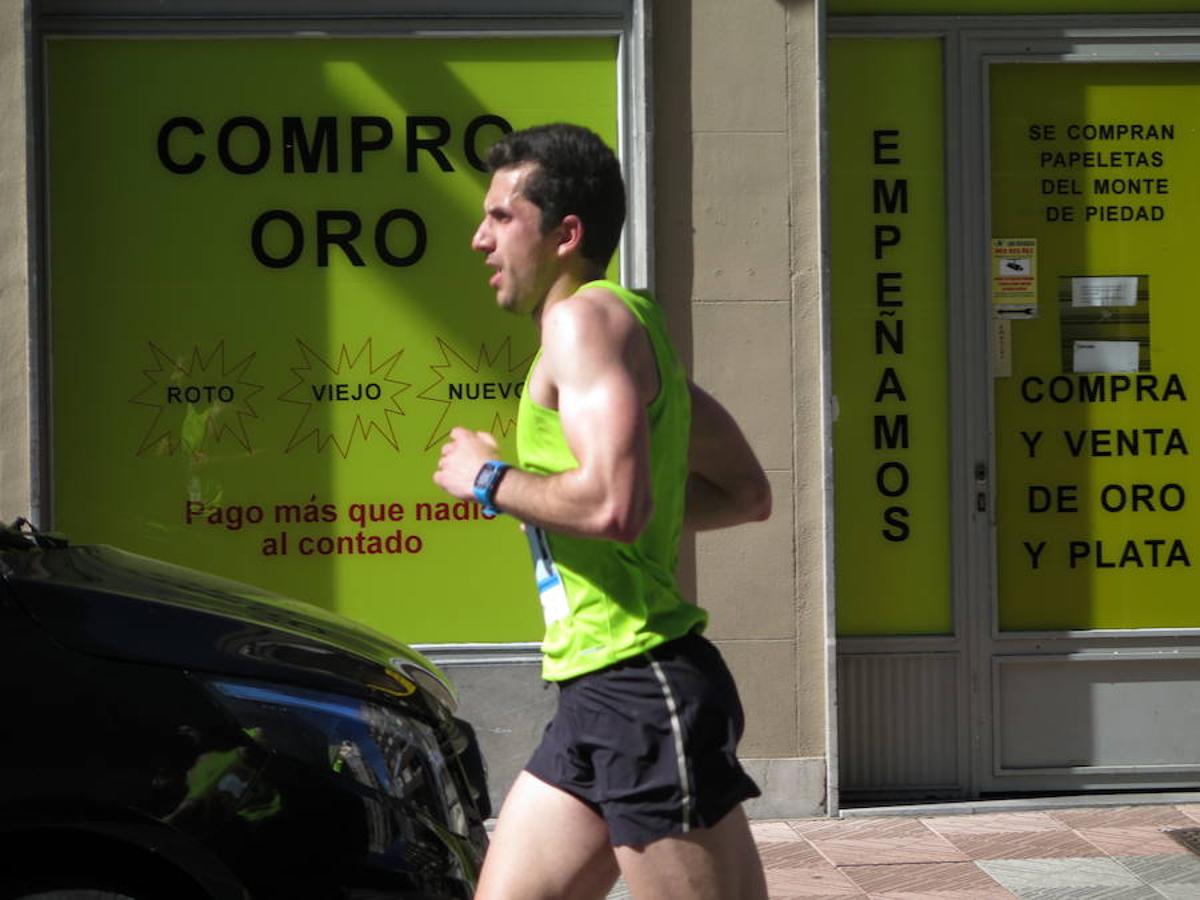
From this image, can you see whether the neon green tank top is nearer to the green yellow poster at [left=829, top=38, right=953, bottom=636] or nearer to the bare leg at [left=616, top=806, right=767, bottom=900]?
the bare leg at [left=616, top=806, right=767, bottom=900]

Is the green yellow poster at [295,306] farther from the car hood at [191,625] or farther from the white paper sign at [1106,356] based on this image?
the car hood at [191,625]

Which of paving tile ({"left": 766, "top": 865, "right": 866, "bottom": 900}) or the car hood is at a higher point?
the car hood

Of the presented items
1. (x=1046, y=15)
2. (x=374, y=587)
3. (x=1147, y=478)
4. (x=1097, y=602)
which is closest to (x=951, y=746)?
(x=1097, y=602)

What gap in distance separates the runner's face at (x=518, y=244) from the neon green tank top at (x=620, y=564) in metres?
0.11

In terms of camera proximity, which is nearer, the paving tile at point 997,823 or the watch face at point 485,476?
the watch face at point 485,476

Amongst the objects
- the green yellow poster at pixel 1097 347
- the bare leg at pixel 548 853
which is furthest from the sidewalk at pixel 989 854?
the bare leg at pixel 548 853

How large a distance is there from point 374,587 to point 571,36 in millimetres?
2175

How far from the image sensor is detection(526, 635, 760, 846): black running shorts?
301 cm

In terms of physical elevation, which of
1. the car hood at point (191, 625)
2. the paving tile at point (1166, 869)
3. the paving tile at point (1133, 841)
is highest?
the car hood at point (191, 625)

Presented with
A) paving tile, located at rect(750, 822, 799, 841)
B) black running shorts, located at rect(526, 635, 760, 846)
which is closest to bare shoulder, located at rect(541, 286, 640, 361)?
black running shorts, located at rect(526, 635, 760, 846)

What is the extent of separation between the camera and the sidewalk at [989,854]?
19.3ft

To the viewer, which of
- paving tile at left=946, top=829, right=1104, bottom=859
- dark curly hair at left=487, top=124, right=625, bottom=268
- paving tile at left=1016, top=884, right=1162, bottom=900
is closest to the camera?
dark curly hair at left=487, top=124, right=625, bottom=268

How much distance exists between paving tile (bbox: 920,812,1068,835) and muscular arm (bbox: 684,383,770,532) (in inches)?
139

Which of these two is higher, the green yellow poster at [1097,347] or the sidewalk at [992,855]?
the green yellow poster at [1097,347]
